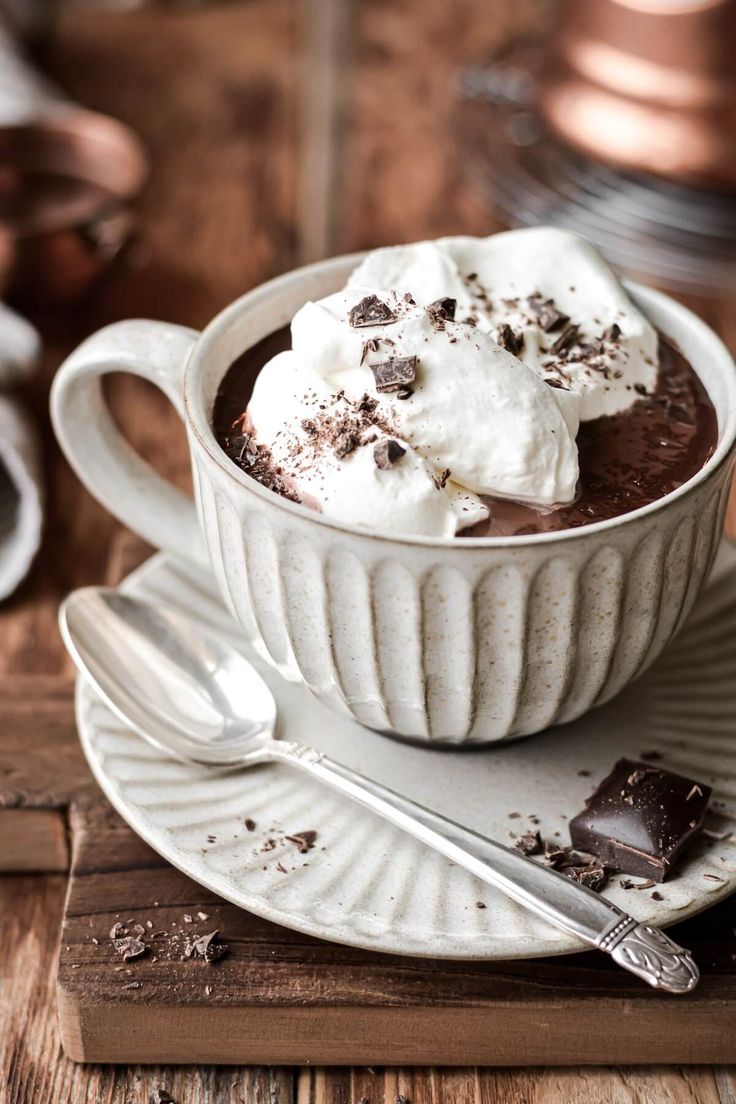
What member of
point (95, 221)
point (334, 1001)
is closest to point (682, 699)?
point (334, 1001)

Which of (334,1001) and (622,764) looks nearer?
(334,1001)

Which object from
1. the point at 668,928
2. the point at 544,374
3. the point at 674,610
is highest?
the point at 544,374

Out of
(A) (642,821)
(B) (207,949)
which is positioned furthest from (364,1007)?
(A) (642,821)

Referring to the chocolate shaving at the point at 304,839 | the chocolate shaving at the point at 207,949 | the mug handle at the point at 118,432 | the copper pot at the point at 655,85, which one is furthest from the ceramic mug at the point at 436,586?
the copper pot at the point at 655,85

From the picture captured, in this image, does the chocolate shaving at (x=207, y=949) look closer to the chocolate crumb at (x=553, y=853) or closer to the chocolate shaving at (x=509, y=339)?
the chocolate crumb at (x=553, y=853)

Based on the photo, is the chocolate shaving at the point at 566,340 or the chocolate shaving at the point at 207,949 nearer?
the chocolate shaving at the point at 207,949

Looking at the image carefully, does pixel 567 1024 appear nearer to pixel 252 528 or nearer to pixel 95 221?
pixel 252 528
